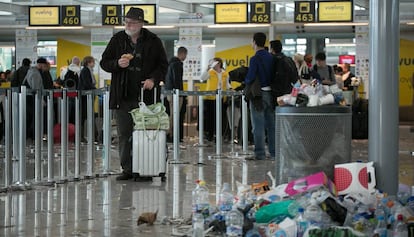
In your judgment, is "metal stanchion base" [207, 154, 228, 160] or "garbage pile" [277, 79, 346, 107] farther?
"metal stanchion base" [207, 154, 228, 160]

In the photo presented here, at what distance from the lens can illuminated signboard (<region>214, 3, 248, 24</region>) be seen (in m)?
20.5

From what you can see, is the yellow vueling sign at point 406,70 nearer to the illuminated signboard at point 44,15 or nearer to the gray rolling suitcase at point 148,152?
the illuminated signboard at point 44,15

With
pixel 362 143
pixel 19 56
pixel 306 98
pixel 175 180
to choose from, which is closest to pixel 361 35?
pixel 362 143

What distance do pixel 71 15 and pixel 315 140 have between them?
16493 mm

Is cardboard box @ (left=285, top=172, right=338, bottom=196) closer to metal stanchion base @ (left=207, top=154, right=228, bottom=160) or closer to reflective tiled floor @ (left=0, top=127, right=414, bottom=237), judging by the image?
reflective tiled floor @ (left=0, top=127, right=414, bottom=237)

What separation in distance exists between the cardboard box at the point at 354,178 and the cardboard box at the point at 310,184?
0.10 meters

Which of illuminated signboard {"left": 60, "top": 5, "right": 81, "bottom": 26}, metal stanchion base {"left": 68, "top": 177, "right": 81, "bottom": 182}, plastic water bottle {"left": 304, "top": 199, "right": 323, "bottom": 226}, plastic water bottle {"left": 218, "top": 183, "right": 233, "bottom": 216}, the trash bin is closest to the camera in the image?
plastic water bottle {"left": 304, "top": 199, "right": 323, "bottom": 226}

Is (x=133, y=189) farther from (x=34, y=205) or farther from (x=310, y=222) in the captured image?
(x=310, y=222)

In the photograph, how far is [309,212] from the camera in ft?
15.4

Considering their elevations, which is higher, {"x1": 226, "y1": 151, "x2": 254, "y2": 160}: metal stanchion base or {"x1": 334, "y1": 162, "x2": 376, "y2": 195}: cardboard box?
{"x1": 334, "y1": 162, "x2": 376, "y2": 195}: cardboard box

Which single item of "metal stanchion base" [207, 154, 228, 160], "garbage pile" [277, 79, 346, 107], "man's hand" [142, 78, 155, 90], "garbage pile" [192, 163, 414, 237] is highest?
"man's hand" [142, 78, 155, 90]

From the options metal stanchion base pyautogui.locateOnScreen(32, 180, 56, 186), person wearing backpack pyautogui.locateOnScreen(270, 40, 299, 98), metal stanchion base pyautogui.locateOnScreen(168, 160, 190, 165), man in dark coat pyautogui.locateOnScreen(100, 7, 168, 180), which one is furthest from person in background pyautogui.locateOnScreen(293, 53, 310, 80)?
metal stanchion base pyautogui.locateOnScreen(32, 180, 56, 186)

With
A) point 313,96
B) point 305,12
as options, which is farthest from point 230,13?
point 313,96

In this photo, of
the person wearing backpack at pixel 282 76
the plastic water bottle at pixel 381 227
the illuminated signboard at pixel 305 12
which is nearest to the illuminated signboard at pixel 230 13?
the illuminated signboard at pixel 305 12
